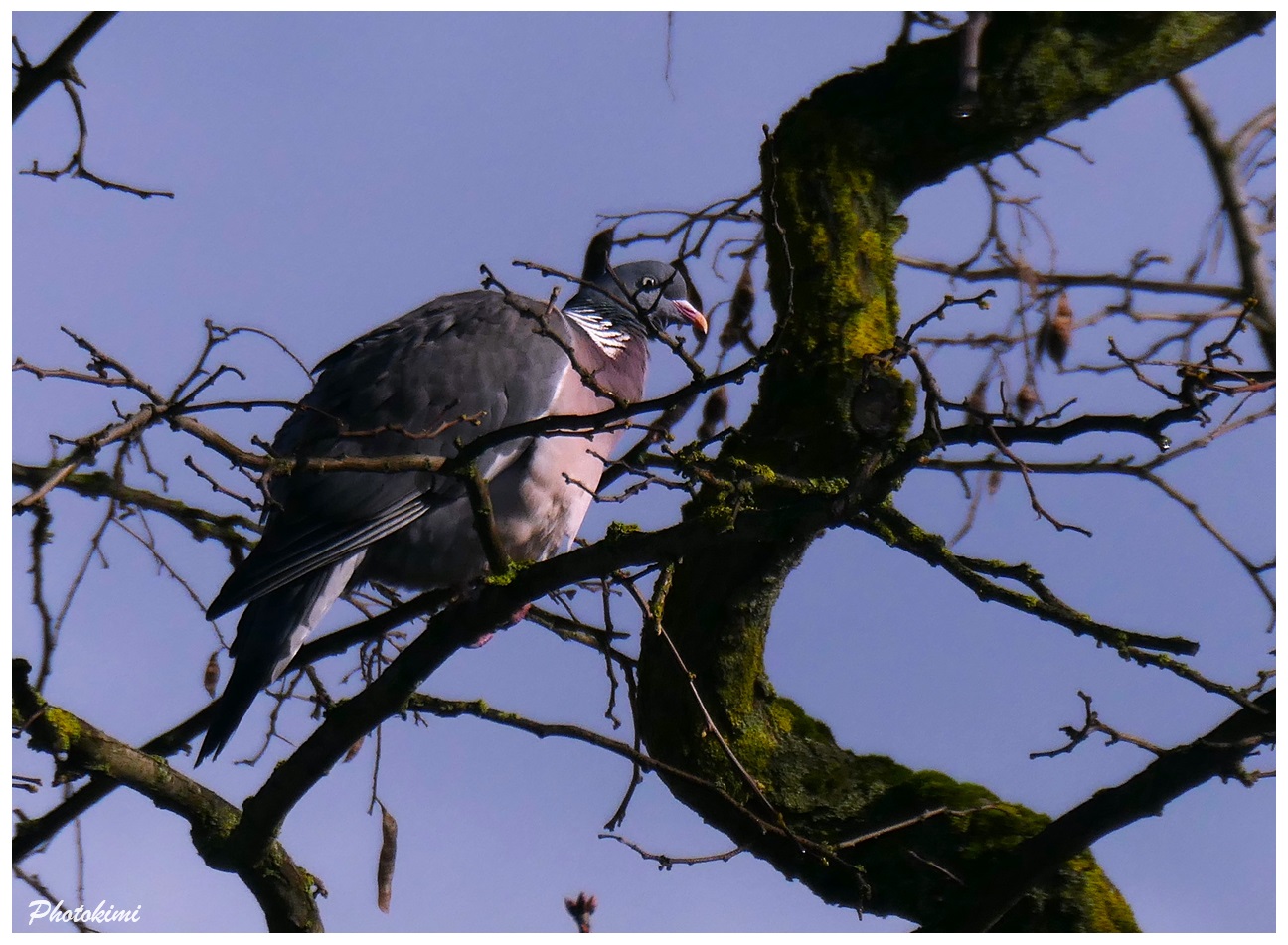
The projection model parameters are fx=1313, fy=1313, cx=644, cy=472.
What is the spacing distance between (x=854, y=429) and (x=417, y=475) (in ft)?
4.43

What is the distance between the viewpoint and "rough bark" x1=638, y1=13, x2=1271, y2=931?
3277 millimetres

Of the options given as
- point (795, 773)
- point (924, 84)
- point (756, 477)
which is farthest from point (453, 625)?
point (924, 84)

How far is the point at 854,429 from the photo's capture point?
3.45 meters

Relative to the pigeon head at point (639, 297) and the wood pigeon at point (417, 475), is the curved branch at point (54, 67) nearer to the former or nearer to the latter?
the wood pigeon at point (417, 475)

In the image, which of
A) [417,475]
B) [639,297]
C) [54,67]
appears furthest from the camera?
[639,297]

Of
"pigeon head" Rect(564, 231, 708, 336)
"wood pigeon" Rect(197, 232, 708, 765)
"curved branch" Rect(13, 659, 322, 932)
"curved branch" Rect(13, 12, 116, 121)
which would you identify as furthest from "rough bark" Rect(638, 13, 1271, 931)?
"curved branch" Rect(13, 12, 116, 121)

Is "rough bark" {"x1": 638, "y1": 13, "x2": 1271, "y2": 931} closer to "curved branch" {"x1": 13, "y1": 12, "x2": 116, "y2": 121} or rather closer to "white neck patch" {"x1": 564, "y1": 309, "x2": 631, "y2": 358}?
"white neck patch" {"x1": 564, "y1": 309, "x2": 631, "y2": 358}

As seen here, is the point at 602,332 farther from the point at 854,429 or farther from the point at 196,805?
the point at 196,805

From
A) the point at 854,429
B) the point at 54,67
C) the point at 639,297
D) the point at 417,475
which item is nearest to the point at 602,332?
the point at 639,297

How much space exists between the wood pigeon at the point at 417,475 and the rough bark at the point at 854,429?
503mm

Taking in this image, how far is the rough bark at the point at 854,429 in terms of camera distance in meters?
3.28

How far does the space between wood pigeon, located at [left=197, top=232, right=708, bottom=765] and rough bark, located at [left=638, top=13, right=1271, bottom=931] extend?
503 mm

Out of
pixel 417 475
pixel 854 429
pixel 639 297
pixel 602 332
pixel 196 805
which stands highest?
pixel 639 297

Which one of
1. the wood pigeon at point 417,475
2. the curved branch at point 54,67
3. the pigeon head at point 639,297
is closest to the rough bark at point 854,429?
the wood pigeon at point 417,475
